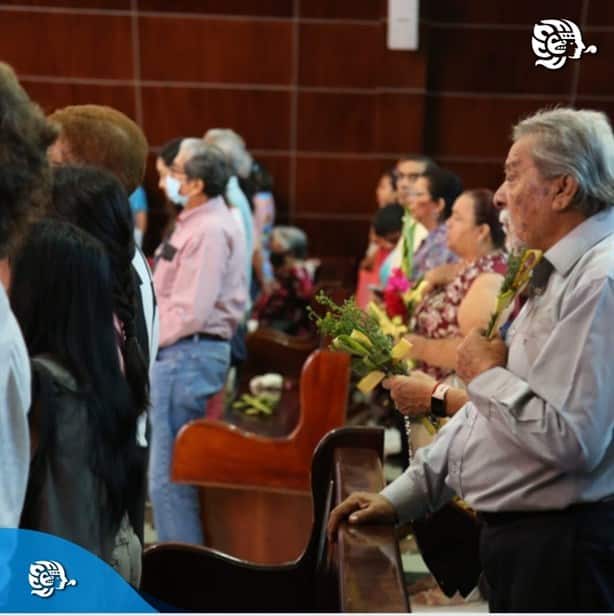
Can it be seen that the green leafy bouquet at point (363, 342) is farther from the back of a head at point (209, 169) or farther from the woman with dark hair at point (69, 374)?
the back of a head at point (209, 169)

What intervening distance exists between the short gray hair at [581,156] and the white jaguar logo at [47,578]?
983 mm

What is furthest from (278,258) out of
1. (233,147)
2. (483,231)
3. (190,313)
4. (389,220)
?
(483,231)

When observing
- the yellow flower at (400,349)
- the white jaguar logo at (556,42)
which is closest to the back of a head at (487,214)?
the yellow flower at (400,349)

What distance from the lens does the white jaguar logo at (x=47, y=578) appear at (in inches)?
49.0

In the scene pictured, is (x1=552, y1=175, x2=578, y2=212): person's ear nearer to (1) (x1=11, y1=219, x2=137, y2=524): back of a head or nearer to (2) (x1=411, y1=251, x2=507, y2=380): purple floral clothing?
(1) (x1=11, y1=219, x2=137, y2=524): back of a head

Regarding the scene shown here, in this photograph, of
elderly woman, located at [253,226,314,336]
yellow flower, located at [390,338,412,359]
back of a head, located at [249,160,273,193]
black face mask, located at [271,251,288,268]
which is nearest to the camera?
yellow flower, located at [390,338,412,359]

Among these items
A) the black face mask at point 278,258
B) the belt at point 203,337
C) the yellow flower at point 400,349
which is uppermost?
the yellow flower at point 400,349

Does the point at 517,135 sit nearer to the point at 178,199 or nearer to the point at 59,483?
the point at 59,483

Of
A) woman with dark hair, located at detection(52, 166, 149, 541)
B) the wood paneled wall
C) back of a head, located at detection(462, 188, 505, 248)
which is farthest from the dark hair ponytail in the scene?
the wood paneled wall

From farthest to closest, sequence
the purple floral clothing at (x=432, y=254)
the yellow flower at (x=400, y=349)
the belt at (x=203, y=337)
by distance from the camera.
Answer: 1. the purple floral clothing at (x=432, y=254)
2. the belt at (x=203, y=337)
3. the yellow flower at (x=400, y=349)

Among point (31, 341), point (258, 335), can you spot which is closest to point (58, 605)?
point (31, 341)

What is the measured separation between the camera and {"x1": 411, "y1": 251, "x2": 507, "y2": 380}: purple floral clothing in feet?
9.19

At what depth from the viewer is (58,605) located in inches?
49.4

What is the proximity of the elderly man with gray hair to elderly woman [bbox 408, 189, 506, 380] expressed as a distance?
0.91m
